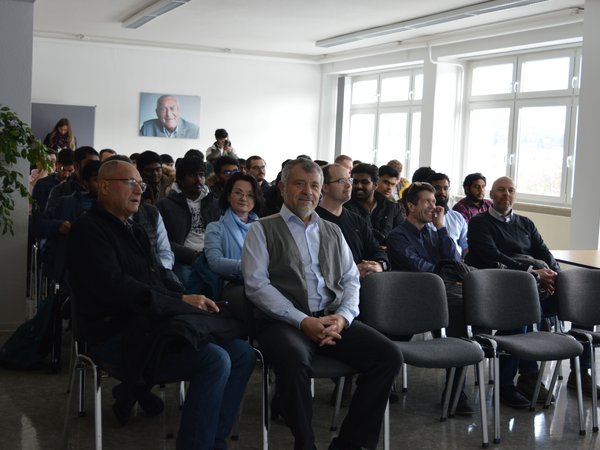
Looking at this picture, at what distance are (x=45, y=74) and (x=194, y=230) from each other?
9.56 m

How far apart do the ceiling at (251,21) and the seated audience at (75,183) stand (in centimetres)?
482

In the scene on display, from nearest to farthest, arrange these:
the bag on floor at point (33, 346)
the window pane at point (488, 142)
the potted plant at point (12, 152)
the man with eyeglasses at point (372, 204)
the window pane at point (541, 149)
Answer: the bag on floor at point (33, 346)
the potted plant at point (12, 152)
the man with eyeglasses at point (372, 204)
the window pane at point (541, 149)
the window pane at point (488, 142)

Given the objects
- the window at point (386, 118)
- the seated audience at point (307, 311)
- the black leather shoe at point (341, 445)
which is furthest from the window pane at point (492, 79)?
the black leather shoe at point (341, 445)

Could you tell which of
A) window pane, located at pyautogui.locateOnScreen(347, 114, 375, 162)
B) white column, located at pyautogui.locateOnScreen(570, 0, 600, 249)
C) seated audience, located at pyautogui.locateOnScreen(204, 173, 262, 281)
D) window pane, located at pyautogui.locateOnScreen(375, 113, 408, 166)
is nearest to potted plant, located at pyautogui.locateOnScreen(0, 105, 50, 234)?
seated audience, located at pyautogui.locateOnScreen(204, 173, 262, 281)

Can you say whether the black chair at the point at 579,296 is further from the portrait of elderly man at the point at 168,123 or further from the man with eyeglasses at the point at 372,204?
the portrait of elderly man at the point at 168,123

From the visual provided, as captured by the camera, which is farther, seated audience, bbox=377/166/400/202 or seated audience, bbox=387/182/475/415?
seated audience, bbox=377/166/400/202

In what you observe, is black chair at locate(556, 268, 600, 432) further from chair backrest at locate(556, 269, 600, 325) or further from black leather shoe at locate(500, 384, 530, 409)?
black leather shoe at locate(500, 384, 530, 409)

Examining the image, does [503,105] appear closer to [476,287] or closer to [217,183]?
[217,183]

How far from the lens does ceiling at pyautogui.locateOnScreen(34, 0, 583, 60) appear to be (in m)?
10.1

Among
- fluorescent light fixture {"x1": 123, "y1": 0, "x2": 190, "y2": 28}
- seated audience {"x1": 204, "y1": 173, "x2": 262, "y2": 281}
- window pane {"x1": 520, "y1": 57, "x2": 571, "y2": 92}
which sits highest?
fluorescent light fixture {"x1": 123, "y1": 0, "x2": 190, "y2": 28}

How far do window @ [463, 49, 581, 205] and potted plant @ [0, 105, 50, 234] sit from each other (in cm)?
751

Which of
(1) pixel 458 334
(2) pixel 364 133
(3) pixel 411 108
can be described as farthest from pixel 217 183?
(2) pixel 364 133

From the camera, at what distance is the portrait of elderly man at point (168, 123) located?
14.6m

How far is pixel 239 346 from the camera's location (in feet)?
11.7
